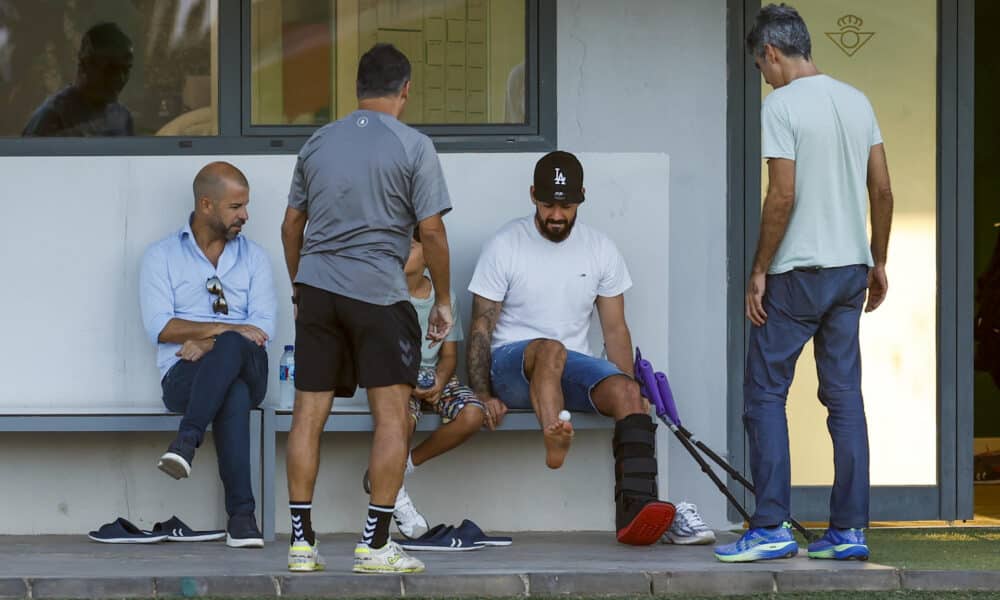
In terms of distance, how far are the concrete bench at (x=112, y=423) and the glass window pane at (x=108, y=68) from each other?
125cm

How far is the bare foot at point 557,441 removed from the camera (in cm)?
668

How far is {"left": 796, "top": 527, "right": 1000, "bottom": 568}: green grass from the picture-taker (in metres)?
6.16

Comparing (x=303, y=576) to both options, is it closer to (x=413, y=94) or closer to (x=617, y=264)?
(x=617, y=264)

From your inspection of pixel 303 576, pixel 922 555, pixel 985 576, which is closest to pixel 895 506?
pixel 922 555

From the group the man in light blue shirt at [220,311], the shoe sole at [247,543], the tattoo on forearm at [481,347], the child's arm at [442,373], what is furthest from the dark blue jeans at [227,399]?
the tattoo on forearm at [481,347]

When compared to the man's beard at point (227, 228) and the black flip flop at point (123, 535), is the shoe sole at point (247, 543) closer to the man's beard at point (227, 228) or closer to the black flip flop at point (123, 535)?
the black flip flop at point (123, 535)

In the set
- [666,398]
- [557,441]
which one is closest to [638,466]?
[557,441]

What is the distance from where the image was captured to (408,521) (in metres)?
6.76

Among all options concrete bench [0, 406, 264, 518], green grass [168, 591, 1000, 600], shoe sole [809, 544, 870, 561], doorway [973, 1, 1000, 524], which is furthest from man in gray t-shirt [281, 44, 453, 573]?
doorway [973, 1, 1000, 524]

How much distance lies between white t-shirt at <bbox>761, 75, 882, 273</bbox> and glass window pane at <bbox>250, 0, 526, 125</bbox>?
5.65 feet

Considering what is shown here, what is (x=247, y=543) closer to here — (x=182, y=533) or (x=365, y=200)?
(x=182, y=533)

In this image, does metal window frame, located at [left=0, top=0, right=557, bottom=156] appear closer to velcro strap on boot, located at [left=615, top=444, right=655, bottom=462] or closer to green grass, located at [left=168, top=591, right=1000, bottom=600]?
velcro strap on boot, located at [left=615, top=444, right=655, bottom=462]

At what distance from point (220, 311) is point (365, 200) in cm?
148

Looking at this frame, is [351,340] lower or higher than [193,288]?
lower
